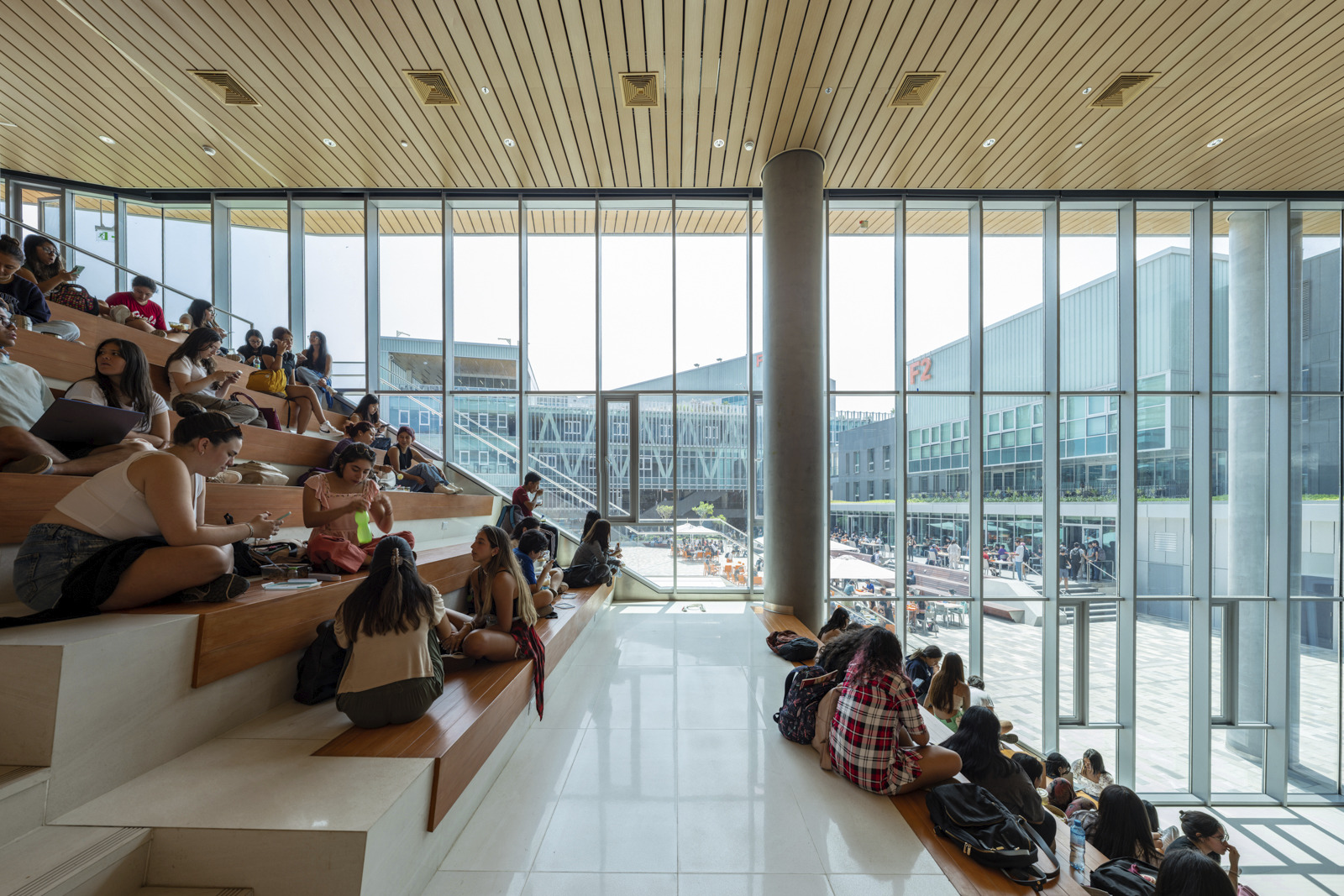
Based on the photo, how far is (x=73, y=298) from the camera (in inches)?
188

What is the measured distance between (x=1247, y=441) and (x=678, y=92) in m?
9.34

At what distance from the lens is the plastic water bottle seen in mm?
2820

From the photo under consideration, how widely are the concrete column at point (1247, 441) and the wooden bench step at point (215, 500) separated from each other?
35.8ft

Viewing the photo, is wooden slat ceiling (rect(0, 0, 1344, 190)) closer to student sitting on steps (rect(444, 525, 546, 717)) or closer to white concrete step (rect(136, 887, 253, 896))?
student sitting on steps (rect(444, 525, 546, 717))

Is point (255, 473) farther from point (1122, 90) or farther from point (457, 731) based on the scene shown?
point (1122, 90)

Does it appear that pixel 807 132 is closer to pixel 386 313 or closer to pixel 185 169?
pixel 386 313

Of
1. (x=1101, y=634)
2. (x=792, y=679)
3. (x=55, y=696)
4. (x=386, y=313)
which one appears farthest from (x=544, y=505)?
(x=1101, y=634)

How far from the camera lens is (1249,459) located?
762 cm

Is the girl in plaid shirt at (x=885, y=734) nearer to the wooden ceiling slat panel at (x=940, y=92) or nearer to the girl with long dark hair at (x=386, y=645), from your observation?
the girl with long dark hair at (x=386, y=645)

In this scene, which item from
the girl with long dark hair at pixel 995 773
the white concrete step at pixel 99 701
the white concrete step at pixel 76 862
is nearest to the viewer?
the white concrete step at pixel 76 862

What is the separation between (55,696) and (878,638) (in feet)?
10.8

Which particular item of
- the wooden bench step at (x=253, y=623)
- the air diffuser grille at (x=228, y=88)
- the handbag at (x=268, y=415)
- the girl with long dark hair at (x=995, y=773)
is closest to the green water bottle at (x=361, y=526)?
the wooden bench step at (x=253, y=623)

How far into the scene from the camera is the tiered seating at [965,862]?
2150 mm

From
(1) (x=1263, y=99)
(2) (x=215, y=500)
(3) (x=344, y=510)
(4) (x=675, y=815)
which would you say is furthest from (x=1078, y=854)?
(1) (x=1263, y=99)
